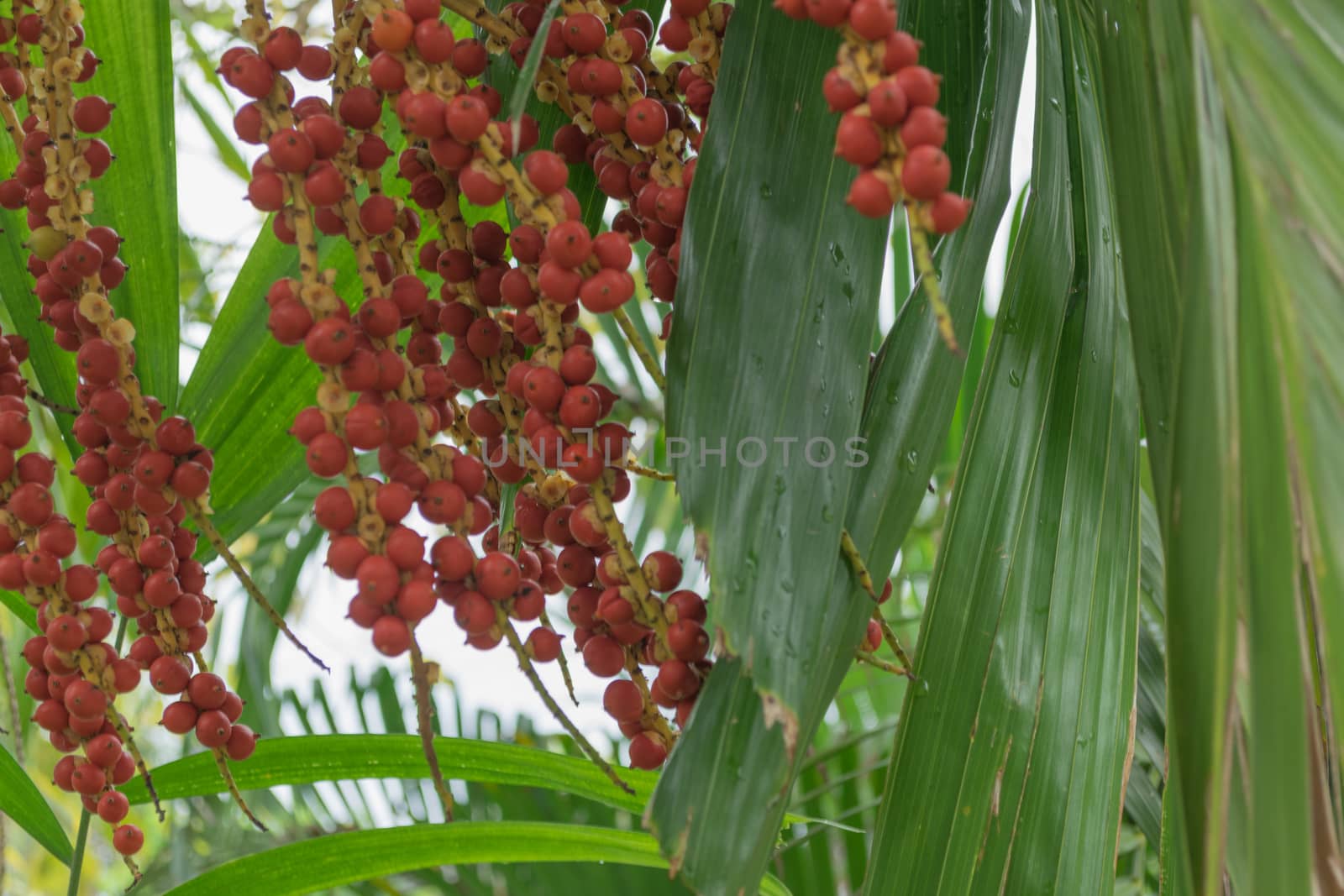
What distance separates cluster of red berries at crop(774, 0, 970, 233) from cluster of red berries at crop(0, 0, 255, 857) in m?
0.32

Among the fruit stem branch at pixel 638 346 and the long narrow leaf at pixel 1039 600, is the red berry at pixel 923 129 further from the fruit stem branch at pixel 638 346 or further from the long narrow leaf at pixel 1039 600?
the long narrow leaf at pixel 1039 600

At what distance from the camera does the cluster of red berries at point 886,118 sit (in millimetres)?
317

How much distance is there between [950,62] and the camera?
540 mm

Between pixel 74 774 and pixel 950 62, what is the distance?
1.78 feet

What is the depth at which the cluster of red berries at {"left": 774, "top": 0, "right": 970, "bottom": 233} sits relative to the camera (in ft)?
1.04

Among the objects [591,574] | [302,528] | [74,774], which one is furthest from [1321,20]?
[302,528]

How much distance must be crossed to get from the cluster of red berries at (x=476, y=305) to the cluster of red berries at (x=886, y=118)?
0.10m

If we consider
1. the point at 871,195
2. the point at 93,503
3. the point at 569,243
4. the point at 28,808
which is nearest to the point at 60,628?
the point at 93,503

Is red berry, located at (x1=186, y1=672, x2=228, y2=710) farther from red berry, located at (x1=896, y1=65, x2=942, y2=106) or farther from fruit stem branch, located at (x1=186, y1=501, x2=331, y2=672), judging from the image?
red berry, located at (x1=896, y1=65, x2=942, y2=106)

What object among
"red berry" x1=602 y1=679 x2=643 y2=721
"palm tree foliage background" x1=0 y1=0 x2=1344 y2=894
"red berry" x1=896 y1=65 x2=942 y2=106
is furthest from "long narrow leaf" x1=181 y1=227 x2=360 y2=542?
"red berry" x1=896 y1=65 x2=942 y2=106

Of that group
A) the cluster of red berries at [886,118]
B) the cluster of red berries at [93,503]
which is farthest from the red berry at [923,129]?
the cluster of red berries at [93,503]

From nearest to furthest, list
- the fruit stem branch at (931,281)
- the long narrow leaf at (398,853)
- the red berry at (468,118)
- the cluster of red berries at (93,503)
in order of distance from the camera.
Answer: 1. the fruit stem branch at (931,281)
2. the red berry at (468,118)
3. the cluster of red berries at (93,503)
4. the long narrow leaf at (398,853)

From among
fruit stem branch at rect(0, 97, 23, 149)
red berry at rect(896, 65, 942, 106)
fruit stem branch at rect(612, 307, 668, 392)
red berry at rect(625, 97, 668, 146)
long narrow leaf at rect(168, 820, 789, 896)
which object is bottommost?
long narrow leaf at rect(168, 820, 789, 896)

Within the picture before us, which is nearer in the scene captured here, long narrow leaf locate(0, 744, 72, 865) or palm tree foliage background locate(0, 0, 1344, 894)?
palm tree foliage background locate(0, 0, 1344, 894)
